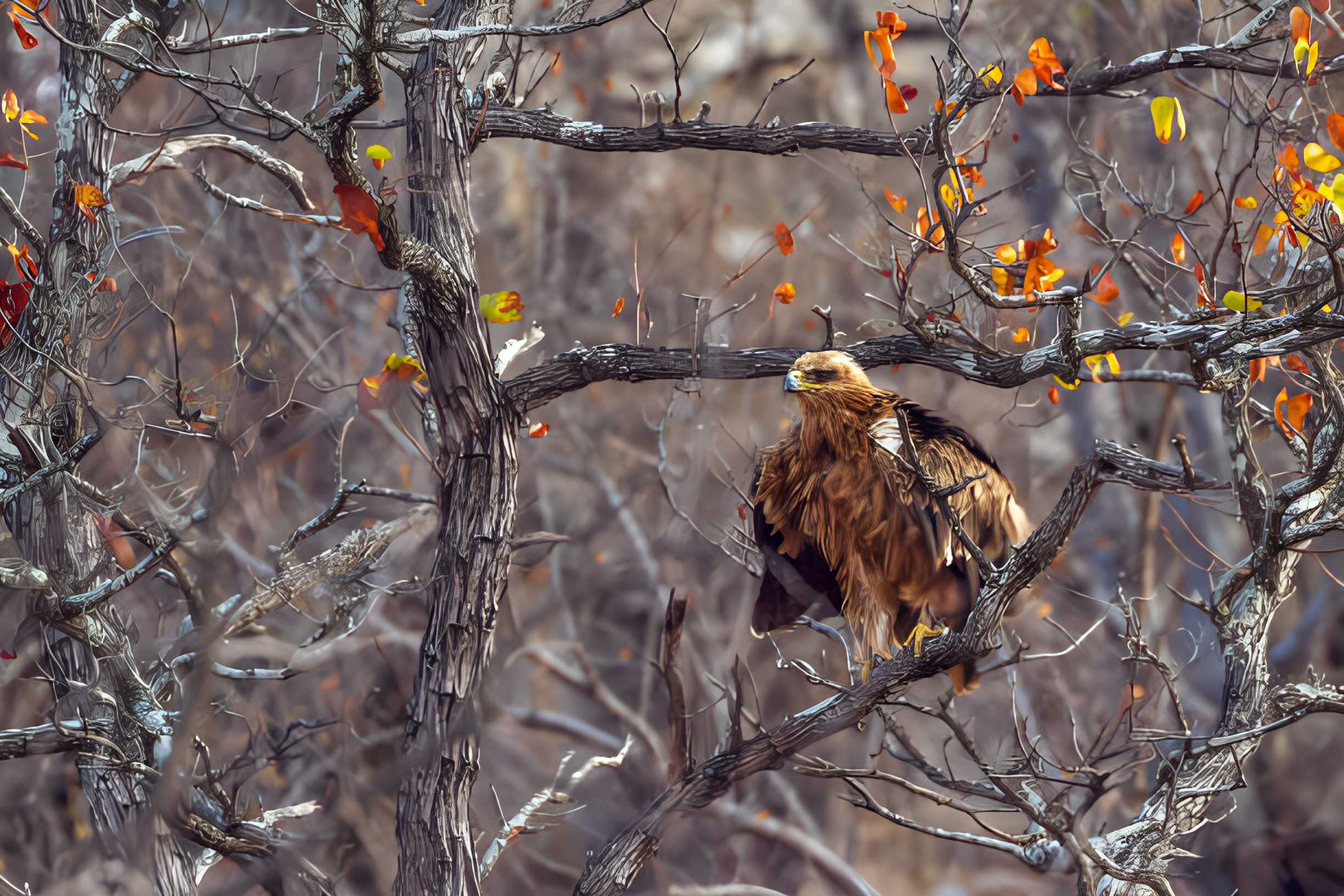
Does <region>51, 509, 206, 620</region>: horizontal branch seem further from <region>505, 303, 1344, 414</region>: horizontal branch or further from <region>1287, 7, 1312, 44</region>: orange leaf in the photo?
<region>1287, 7, 1312, 44</region>: orange leaf

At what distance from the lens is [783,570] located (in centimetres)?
275

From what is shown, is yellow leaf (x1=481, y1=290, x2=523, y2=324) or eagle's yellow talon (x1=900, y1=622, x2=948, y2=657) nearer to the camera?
eagle's yellow talon (x1=900, y1=622, x2=948, y2=657)

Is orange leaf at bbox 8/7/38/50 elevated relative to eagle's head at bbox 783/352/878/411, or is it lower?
elevated

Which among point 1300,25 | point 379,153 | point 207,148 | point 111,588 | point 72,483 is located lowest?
point 111,588

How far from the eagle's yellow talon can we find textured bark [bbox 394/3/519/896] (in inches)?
48.4

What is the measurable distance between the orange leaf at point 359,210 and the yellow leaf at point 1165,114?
2.85 meters

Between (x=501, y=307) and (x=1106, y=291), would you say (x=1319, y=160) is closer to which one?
(x=1106, y=291)

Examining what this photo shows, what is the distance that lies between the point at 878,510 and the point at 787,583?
0.37 meters

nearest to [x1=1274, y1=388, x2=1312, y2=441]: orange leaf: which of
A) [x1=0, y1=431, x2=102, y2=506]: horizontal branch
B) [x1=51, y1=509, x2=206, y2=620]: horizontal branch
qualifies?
[x1=51, y1=509, x2=206, y2=620]: horizontal branch

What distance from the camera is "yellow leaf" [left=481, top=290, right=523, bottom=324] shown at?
3.03 meters

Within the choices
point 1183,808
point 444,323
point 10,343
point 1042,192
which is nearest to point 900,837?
point 1183,808

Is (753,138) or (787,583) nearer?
(787,583)

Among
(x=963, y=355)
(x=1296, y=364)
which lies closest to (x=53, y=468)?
(x=963, y=355)

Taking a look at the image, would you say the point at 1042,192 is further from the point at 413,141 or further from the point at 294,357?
the point at 294,357
